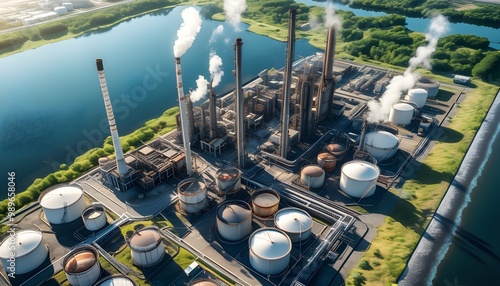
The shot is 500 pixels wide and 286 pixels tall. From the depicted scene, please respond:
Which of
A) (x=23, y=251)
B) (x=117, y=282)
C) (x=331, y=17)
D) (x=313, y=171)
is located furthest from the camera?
(x=331, y=17)

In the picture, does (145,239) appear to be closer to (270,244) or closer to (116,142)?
(270,244)

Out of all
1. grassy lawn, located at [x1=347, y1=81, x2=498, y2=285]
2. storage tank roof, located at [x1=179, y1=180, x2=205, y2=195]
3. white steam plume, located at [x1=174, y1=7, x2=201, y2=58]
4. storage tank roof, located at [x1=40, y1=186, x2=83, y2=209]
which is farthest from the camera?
storage tank roof, located at [x1=179, y1=180, x2=205, y2=195]

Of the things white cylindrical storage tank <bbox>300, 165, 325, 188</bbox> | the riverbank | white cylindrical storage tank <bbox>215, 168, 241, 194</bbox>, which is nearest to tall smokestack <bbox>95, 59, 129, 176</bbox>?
white cylindrical storage tank <bbox>215, 168, 241, 194</bbox>

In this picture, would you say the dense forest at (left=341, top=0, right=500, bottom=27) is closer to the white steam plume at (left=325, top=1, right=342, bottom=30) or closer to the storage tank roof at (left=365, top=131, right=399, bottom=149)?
the white steam plume at (left=325, top=1, right=342, bottom=30)

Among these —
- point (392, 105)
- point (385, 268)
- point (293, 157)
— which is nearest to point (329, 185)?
point (293, 157)

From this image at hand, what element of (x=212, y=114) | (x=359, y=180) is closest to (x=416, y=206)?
(x=359, y=180)

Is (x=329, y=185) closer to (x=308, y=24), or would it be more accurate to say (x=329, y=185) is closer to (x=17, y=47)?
(x=308, y=24)

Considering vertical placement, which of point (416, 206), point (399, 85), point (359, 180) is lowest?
point (416, 206)

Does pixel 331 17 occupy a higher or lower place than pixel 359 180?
higher
